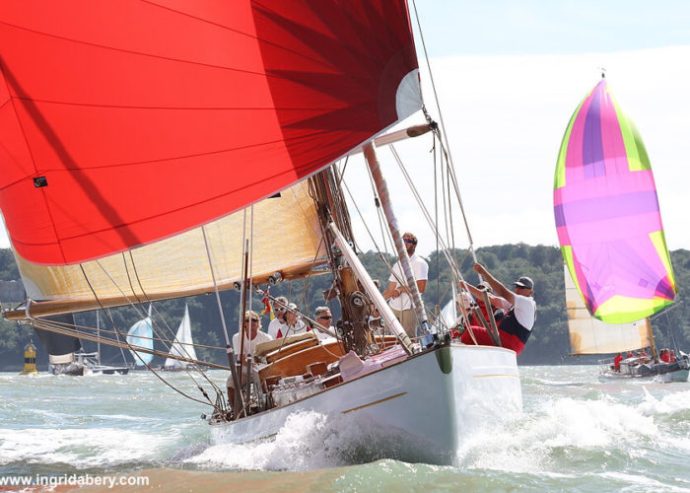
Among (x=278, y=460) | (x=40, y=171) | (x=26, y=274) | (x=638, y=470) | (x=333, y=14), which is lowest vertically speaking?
(x=638, y=470)

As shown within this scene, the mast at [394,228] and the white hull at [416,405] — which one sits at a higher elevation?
the mast at [394,228]

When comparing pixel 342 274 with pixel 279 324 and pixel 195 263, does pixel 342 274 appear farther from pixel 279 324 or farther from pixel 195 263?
pixel 195 263

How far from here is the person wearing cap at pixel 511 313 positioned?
8367mm

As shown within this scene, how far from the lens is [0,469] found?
9031 millimetres

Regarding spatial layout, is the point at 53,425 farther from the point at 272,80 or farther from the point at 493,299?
the point at 272,80

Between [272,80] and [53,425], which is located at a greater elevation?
[272,80]

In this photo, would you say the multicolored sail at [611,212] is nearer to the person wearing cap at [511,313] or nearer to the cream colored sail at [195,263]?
the cream colored sail at [195,263]

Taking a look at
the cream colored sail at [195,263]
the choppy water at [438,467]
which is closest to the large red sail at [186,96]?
the choppy water at [438,467]

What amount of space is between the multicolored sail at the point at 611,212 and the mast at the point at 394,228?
15011 millimetres

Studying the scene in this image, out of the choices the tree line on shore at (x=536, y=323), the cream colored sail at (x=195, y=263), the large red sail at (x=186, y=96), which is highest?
the large red sail at (x=186, y=96)

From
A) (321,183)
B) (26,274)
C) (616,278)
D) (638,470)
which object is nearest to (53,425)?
(26,274)

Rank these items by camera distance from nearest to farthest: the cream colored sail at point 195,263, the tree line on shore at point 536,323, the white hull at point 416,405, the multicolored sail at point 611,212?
the white hull at point 416,405, the cream colored sail at point 195,263, the multicolored sail at point 611,212, the tree line on shore at point 536,323

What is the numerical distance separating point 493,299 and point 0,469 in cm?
420

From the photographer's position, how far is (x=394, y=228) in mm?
→ 7766
